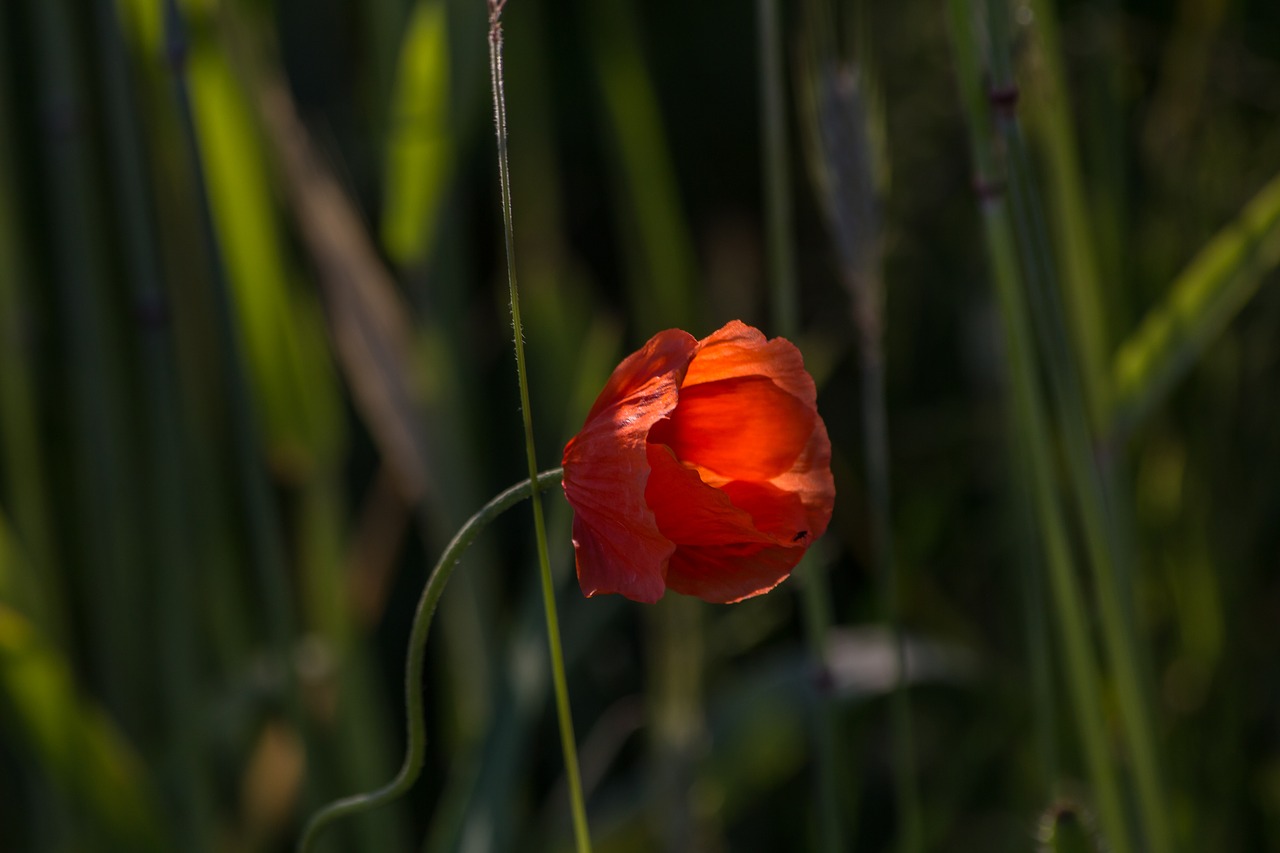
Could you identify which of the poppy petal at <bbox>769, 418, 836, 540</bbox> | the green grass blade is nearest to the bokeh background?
the green grass blade

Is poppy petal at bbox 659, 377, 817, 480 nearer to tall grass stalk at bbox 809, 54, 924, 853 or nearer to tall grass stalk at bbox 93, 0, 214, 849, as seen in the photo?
tall grass stalk at bbox 809, 54, 924, 853

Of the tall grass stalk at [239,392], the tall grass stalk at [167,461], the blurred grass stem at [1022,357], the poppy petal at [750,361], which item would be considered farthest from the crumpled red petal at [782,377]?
the tall grass stalk at [167,461]

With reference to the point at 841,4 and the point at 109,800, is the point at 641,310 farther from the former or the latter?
the point at 109,800

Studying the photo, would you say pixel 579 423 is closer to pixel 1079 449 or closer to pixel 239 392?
pixel 239 392

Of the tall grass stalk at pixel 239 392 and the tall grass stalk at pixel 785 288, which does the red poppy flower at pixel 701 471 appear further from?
the tall grass stalk at pixel 239 392

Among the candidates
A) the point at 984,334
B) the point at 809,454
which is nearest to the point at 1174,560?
the point at 984,334
